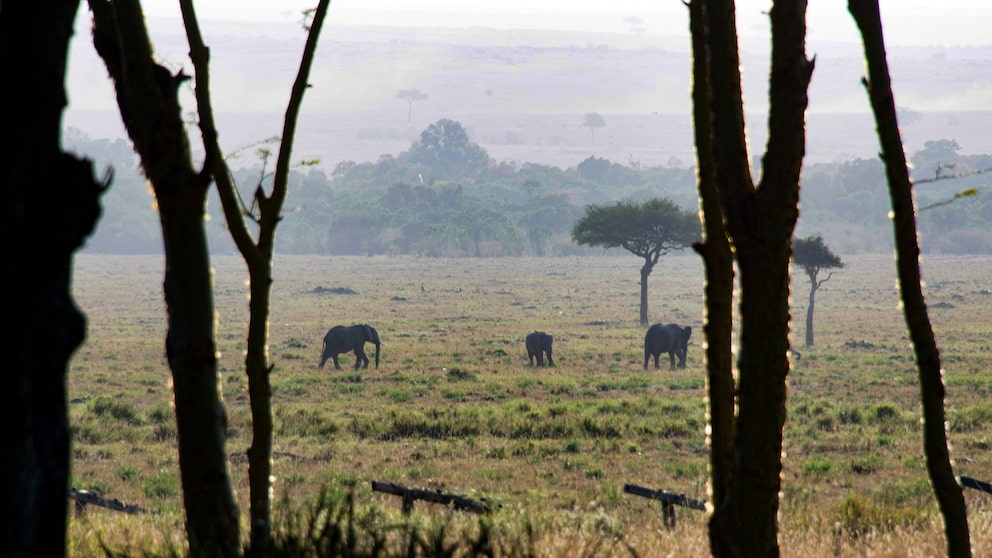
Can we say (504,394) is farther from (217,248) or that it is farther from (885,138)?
(217,248)

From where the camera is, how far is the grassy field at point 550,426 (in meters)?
8.07

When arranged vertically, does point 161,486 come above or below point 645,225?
below

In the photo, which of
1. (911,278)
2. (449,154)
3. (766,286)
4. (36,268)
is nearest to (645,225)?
(911,278)

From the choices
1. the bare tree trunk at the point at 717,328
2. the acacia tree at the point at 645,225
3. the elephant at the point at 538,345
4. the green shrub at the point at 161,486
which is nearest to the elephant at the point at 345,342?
the elephant at the point at 538,345

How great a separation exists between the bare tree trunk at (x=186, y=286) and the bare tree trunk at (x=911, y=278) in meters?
2.88

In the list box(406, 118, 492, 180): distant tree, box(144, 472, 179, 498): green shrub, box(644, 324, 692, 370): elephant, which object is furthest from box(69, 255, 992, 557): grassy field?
box(406, 118, 492, 180): distant tree

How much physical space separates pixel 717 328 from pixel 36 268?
2645mm

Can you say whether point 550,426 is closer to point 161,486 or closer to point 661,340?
point 161,486

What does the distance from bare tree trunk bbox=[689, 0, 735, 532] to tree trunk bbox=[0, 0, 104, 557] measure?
2354mm

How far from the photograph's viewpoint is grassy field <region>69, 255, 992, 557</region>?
807cm

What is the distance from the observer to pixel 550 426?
1853cm

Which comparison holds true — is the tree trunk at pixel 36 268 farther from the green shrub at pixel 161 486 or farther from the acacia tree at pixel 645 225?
the acacia tree at pixel 645 225

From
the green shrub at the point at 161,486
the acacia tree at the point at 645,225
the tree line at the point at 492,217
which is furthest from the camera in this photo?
the tree line at the point at 492,217

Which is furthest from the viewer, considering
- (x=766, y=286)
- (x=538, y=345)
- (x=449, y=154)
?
(x=449, y=154)
